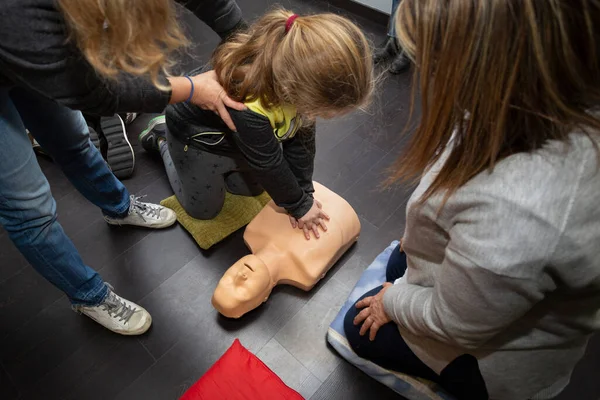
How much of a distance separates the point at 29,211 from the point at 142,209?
559 mm

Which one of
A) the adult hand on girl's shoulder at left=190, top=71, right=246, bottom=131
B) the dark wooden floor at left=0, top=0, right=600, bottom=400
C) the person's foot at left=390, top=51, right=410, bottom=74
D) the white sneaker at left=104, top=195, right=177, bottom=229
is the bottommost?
the dark wooden floor at left=0, top=0, right=600, bottom=400

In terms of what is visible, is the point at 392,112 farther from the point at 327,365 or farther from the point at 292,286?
the point at 327,365

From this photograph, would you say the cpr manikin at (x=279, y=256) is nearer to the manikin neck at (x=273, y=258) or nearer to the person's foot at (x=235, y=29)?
the manikin neck at (x=273, y=258)

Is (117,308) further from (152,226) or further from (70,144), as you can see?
(70,144)

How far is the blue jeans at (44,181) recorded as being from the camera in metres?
0.83

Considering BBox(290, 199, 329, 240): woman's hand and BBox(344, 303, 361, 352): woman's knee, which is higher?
BBox(290, 199, 329, 240): woman's hand

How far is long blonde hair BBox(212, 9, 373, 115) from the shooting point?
88 cm

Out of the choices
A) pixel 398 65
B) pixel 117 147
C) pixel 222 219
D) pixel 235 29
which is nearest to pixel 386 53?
pixel 398 65

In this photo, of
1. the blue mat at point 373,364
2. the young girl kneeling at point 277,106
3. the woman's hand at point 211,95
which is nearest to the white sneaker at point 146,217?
the young girl kneeling at point 277,106

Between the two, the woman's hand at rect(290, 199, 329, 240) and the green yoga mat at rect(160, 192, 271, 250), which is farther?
the green yoga mat at rect(160, 192, 271, 250)

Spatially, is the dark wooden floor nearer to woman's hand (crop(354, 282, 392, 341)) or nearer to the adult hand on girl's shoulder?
woman's hand (crop(354, 282, 392, 341))

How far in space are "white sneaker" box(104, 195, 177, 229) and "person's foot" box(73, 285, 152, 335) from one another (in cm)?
29

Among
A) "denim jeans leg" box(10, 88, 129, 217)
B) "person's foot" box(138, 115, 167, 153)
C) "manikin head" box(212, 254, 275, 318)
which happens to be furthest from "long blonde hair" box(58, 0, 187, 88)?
"person's foot" box(138, 115, 167, 153)

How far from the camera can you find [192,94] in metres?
0.96
